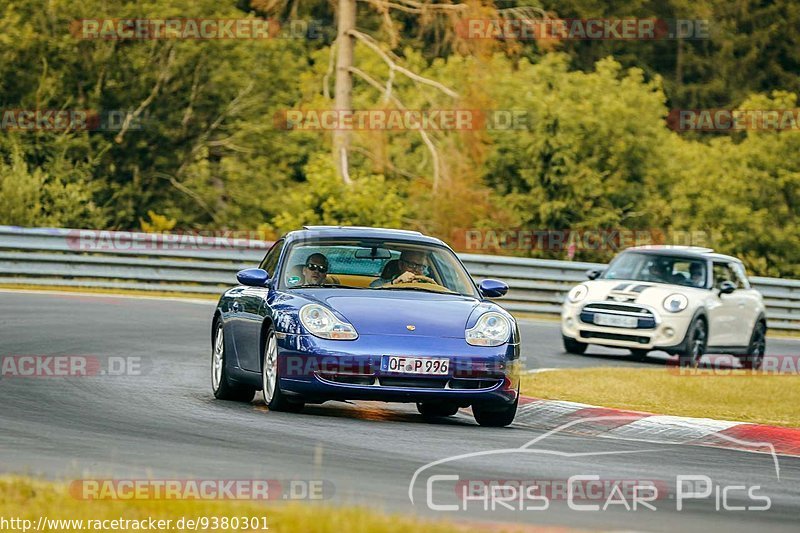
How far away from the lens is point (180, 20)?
3634 cm

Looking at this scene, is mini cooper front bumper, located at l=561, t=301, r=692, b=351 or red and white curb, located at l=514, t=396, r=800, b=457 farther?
mini cooper front bumper, located at l=561, t=301, r=692, b=351

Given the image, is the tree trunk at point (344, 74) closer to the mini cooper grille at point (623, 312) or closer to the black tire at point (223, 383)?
the mini cooper grille at point (623, 312)

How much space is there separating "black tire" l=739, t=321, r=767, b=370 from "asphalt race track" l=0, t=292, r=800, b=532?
9846 mm

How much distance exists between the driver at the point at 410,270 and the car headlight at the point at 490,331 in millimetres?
892

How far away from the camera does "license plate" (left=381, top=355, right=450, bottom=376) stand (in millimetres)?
10734

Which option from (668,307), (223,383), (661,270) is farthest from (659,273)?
(223,383)

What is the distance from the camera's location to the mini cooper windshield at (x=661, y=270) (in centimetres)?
2086

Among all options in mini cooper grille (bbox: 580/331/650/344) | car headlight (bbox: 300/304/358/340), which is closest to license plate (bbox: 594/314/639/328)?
mini cooper grille (bbox: 580/331/650/344)

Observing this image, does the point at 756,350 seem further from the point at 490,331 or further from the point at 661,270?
the point at 490,331

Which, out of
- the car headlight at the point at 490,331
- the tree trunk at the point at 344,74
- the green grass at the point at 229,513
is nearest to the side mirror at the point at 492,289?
the car headlight at the point at 490,331

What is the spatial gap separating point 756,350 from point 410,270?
11.1 metres

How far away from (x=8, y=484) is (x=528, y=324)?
1836 cm

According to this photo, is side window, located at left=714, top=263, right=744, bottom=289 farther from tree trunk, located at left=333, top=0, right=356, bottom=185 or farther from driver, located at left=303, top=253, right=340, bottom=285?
tree trunk, located at left=333, top=0, right=356, bottom=185

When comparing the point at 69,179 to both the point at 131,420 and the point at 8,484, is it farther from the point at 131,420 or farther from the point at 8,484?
the point at 8,484
